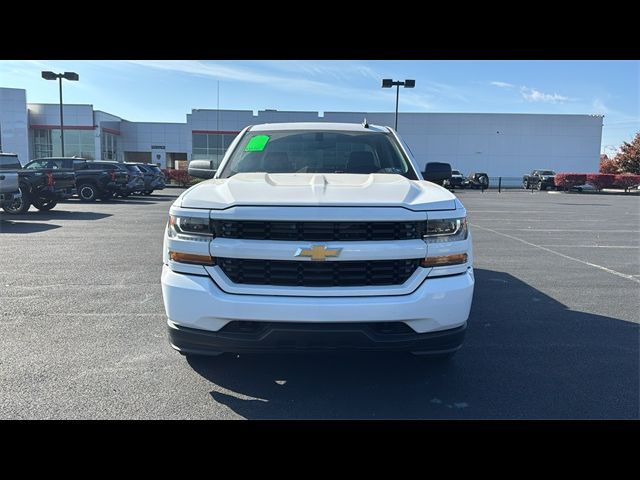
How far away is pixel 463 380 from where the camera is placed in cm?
368

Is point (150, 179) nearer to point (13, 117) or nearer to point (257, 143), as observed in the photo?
point (257, 143)

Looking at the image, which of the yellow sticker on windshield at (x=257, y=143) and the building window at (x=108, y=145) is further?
the building window at (x=108, y=145)

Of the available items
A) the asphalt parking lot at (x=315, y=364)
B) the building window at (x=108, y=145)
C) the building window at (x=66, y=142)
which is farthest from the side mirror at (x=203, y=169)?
the building window at (x=108, y=145)

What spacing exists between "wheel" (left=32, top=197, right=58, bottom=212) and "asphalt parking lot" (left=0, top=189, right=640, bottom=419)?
29.3 ft

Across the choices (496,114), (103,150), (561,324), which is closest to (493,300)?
(561,324)

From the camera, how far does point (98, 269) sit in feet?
24.1

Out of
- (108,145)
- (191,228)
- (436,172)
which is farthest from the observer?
(108,145)

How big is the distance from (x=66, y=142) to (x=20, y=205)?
152 feet

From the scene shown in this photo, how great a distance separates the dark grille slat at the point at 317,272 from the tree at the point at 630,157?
222 ft

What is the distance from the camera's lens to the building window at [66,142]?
181 ft

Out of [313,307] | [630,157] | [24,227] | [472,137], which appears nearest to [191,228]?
[313,307]

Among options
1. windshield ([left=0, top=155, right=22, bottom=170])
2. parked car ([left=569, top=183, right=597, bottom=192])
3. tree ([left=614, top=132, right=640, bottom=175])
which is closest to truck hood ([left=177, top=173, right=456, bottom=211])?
windshield ([left=0, top=155, right=22, bottom=170])

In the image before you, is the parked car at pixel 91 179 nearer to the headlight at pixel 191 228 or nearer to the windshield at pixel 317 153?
the windshield at pixel 317 153

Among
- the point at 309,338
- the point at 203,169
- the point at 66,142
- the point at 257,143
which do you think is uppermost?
the point at 66,142
